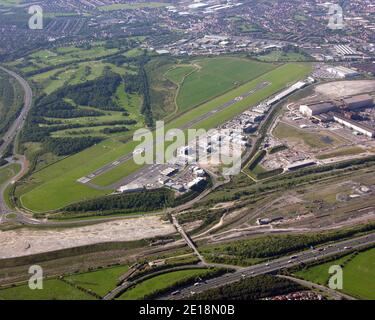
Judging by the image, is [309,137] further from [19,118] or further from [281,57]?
[19,118]

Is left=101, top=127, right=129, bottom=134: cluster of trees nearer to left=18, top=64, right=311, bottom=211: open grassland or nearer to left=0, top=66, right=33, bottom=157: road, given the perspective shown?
left=18, top=64, right=311, bottom=211: open grassland

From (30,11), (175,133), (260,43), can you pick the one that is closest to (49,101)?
(175,133)

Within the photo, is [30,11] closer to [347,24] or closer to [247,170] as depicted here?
[347,24]

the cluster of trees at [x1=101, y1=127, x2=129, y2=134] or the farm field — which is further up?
the farm field

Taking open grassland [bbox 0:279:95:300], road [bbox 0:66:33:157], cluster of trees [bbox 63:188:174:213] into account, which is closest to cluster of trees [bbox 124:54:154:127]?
road [bbox 0:66:33:157]

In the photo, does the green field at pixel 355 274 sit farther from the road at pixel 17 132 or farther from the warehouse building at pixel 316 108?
the warehouse building at pixel 316 108
